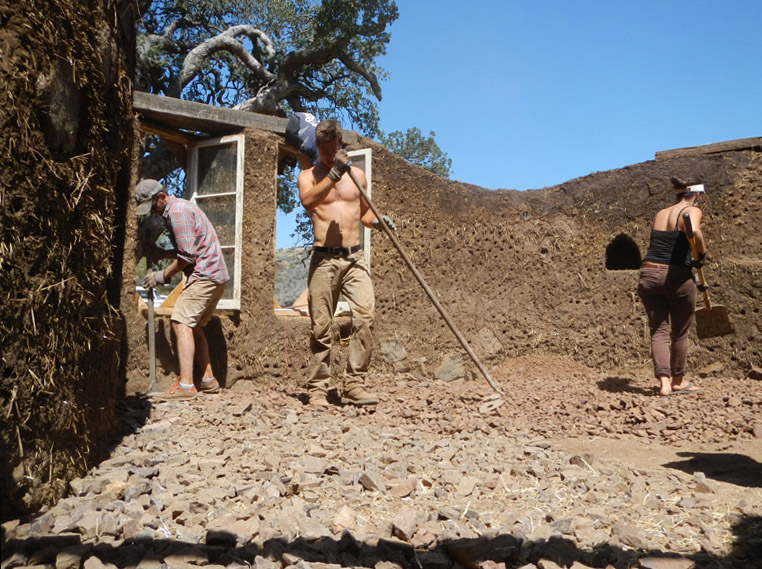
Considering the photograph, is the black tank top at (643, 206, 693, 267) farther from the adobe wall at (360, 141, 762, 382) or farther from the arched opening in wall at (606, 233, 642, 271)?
the arched opening in wall at (606, 233, 642, 271)

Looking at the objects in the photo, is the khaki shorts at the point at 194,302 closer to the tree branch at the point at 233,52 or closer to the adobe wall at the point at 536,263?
the adobe wall at the point at 536,263

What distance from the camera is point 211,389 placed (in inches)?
197

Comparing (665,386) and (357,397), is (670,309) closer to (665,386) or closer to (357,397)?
(665,386)

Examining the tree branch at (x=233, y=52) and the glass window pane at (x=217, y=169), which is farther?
the tree branch at (x=233, y=52)

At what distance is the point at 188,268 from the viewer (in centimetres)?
491

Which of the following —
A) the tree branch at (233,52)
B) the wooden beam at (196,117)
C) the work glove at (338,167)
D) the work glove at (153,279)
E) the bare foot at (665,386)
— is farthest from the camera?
the tree branch at (233,52)

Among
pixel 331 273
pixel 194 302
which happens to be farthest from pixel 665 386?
pixel 194 302

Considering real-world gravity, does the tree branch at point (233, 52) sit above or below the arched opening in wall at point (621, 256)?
above

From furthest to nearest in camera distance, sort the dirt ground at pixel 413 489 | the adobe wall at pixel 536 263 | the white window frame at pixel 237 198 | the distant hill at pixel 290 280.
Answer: the distant hill at pixel 290 280
the adobe wall at pixel 536 263
the white window frame at pixel 237 198
the dirt ground at pixel 413 489

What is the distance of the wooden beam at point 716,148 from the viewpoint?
6312 mm

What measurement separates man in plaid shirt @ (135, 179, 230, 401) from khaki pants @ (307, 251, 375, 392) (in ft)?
2.57

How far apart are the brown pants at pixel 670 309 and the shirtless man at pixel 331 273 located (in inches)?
90.6

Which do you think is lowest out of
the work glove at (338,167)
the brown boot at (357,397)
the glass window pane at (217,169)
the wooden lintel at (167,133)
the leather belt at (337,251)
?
the brown boot at (357,397)

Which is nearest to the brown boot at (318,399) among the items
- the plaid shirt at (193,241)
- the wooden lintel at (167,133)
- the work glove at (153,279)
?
the plaid shirt at (193,241)
